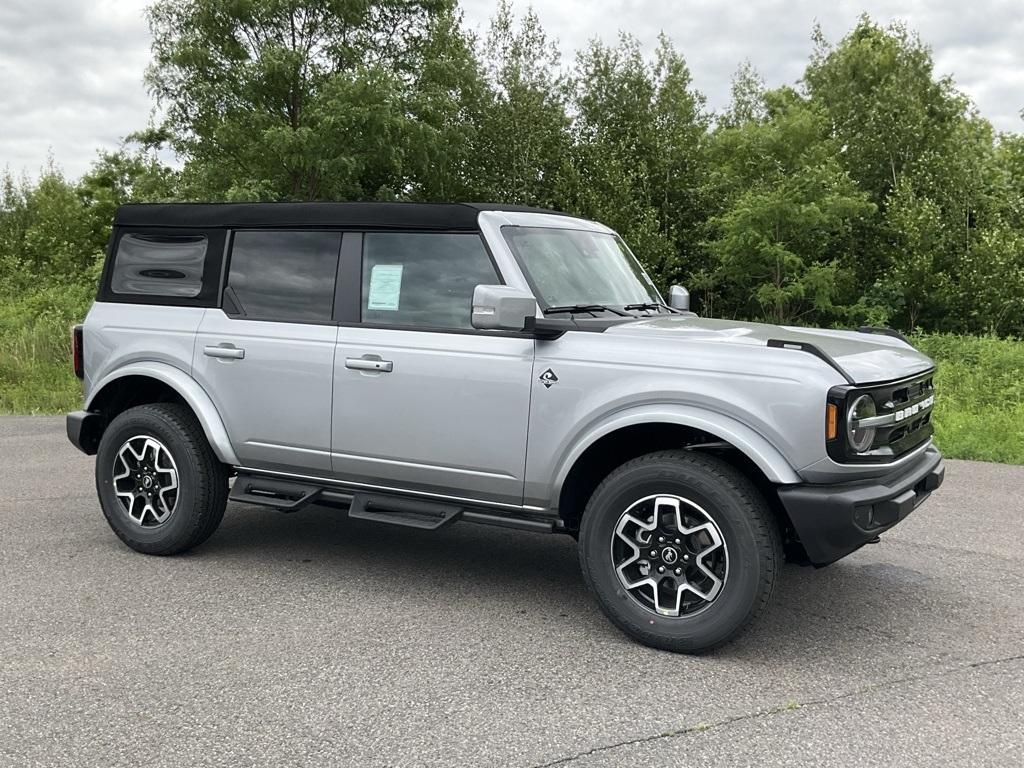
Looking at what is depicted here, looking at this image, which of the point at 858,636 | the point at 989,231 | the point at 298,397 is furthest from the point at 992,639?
the point at 989,231

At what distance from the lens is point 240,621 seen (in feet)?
14.4

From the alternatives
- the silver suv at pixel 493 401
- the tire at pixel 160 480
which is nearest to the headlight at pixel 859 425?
the silver suv at pixel 493 401

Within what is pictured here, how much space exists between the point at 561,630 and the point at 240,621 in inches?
58.8

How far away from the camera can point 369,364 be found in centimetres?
472

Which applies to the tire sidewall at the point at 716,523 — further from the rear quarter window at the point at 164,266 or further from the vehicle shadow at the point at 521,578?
the rear quarter window at the point at 164,266

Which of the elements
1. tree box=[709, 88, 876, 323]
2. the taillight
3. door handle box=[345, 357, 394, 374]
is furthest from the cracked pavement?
tree box=[709, 88, 876, 323]

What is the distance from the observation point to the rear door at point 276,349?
16.1ft

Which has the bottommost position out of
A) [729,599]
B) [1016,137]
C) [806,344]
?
[729,599]

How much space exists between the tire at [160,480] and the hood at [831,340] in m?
2.47

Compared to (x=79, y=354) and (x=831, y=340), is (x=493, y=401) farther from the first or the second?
(x=79, y=354)

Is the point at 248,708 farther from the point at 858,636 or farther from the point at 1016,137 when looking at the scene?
the point at 1016,137

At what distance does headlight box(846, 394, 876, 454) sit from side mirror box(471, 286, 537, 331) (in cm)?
140

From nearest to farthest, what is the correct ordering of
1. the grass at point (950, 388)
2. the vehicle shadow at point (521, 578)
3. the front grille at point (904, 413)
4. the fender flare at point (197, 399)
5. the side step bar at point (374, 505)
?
the front grille at point (904, 413), the vehicle shadow at point (521, 578), the side step bar at point (374, 505), the fender flare at point (197, 399), the grass at point (950, 388)

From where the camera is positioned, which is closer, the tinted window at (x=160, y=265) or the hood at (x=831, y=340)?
the hood at (x=831, y=340)
